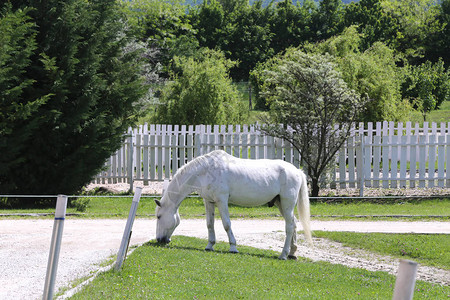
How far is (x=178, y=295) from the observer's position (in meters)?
7.93

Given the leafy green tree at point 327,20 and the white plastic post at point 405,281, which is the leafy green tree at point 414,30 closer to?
the leafy green tree at point 327,20

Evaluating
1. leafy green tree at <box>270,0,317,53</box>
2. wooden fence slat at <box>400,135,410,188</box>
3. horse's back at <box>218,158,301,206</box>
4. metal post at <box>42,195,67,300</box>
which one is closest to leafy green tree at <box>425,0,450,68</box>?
leafy green tree at <box>270,0,317,53</box>

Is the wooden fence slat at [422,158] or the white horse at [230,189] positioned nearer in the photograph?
the white horse at [230,189]

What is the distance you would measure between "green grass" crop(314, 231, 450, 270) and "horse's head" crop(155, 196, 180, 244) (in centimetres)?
410

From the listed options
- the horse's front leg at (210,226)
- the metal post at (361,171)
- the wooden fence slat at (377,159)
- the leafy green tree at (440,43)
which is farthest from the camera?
the leafy green tree at (440,43)

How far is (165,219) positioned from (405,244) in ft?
16.6

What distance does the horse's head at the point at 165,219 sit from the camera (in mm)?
11789

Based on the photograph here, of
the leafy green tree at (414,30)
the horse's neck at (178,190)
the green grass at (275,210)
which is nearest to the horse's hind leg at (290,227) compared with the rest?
the horse's neck at (178,190)

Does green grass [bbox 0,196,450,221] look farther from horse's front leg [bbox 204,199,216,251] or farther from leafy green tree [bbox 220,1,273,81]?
leafy green tree [bbox 220,1,273,81]

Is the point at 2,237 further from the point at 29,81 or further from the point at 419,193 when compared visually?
the point at 419,193

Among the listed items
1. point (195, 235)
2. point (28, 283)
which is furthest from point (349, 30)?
point (28, 283)

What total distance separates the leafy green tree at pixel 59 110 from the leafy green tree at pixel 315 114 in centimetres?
552

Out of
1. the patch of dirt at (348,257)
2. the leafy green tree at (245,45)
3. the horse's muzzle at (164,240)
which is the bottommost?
the patch of dirt at (348,257)

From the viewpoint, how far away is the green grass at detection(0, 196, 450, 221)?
18328mm
